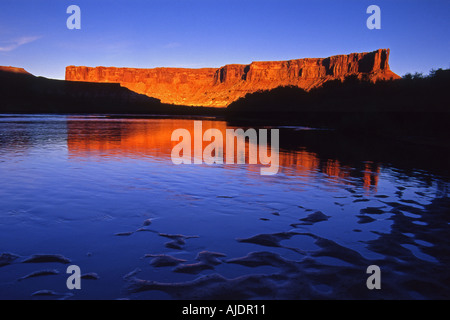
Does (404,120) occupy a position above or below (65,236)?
above

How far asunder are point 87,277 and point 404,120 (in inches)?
1665

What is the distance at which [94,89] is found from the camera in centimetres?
18112

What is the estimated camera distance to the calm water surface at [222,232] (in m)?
4.66

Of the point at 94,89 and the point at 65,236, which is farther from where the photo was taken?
the point at 94,89

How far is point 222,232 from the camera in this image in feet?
22.4

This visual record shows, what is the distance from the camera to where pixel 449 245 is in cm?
635

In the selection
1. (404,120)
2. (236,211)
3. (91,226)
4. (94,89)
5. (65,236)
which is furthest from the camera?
(94,89)

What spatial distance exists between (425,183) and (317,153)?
828 centimetres

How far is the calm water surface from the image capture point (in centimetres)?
466
